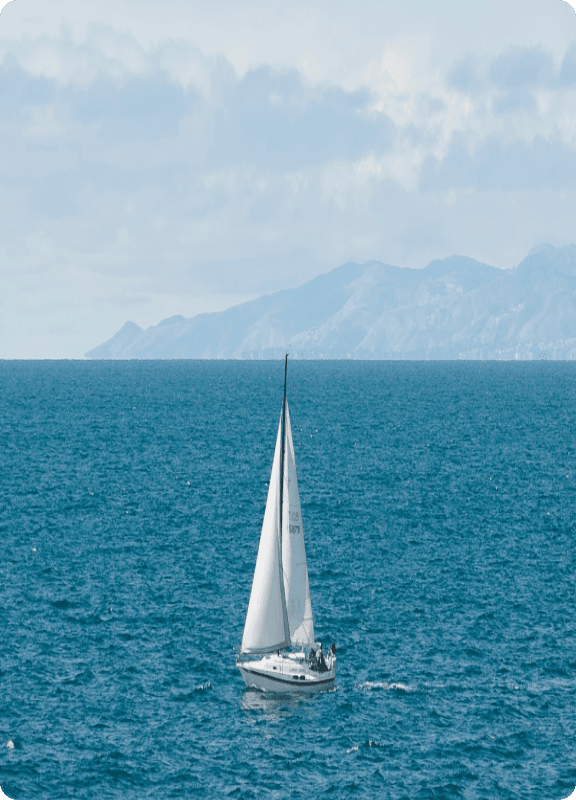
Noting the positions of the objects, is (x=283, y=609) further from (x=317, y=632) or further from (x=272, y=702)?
(x=317, y=632)

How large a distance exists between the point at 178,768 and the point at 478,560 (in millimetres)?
37409

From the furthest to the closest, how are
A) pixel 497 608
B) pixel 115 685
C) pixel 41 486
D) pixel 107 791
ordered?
pixel 41 486 → pixel 497 608 → pixel 115 685 → pixel 107 791

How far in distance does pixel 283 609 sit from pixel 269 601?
2.76ft

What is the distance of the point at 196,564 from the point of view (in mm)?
74750

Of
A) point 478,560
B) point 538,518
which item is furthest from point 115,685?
point 538,518

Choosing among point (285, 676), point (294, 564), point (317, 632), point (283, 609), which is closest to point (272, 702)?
point (285, 676)

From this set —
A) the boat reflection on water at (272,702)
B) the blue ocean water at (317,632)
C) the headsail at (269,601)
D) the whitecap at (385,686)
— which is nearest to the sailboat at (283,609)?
the headsail at (269,601)

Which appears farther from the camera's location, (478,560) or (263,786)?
(478,560)

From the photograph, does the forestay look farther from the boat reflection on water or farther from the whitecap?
the whitecap

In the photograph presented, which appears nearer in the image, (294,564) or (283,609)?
(294,564)

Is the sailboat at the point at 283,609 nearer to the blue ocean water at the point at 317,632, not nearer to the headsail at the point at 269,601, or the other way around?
the headsail at the point at 269,601

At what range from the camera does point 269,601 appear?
52156mm

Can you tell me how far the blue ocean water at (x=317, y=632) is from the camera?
44.7m

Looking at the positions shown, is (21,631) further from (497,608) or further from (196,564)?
(497,608)
